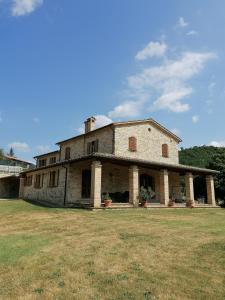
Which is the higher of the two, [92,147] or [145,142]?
[145,142]

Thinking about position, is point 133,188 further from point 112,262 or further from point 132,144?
point 112,262

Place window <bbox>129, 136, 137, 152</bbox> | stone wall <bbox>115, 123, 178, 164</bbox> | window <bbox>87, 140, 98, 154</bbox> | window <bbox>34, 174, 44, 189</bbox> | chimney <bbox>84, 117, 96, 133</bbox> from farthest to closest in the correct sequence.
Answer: chimney <bbox>84, 117, 96, 133</bbox>, window <bbox>34, 174, 44, 189</bbox>, window <bbox>87, 140, 98, 154</bbox>, window <bbox>129, 136, 137, 152</bbox>, stone wall <bbox>115, 123, 178, 164</bbox>

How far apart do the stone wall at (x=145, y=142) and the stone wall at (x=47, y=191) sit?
5325 mm

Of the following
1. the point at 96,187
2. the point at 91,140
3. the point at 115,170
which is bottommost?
the point at 96,187

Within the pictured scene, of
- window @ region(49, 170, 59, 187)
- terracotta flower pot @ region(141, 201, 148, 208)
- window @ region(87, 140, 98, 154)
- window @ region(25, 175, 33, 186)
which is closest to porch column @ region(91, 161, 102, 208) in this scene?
terracotta flower pot @ region(141, 201, 148, 208)

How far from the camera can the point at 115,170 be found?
83.1 feet

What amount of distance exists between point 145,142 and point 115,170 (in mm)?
4431

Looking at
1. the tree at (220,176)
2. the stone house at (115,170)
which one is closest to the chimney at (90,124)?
the stone house at (115,170)

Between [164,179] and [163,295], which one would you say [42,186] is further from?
[163,295]

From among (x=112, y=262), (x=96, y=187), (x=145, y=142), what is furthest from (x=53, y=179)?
(x=112, y=262)

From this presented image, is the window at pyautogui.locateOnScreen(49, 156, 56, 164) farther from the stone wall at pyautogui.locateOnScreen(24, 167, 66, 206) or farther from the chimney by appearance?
the chimney

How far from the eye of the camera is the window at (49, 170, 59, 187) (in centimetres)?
2428

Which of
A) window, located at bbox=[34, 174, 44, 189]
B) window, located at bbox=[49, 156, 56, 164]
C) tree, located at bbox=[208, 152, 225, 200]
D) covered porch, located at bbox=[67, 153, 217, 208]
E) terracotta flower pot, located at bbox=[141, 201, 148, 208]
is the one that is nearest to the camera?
covered porch, located at bbox=[67, 153, 217, 208]

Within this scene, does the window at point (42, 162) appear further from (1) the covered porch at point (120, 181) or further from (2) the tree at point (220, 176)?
(2) the tree at point (220, 176)
